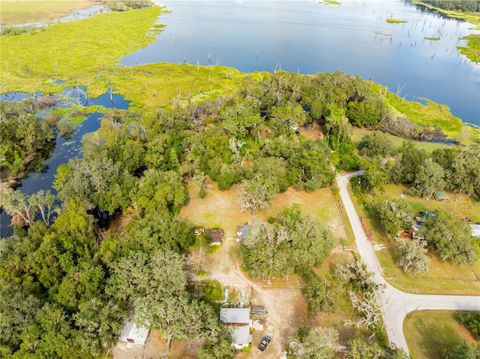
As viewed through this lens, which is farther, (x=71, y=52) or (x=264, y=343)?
(x=71, y=52)

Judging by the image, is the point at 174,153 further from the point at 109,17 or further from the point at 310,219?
the point at 109,17

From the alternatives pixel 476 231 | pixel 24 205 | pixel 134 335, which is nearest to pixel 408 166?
pixel 476 231

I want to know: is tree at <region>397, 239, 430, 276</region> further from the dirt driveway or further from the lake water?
the lake water

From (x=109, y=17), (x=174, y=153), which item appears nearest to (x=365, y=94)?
(x=174, y=153)

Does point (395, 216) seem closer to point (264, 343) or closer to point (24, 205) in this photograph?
point (264, 343)

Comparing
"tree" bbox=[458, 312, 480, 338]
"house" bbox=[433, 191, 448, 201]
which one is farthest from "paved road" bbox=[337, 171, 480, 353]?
"house" bbox=[433, 191, 448, 201]

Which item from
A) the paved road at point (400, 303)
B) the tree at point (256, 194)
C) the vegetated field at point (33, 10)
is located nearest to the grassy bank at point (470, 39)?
the paved road at point (400, 303)
